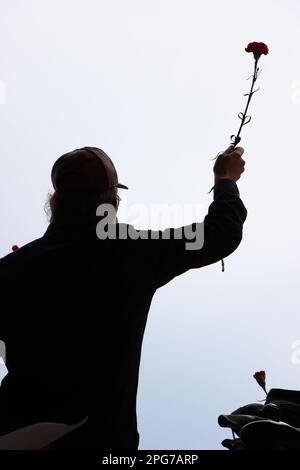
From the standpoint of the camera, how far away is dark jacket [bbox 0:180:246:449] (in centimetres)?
180

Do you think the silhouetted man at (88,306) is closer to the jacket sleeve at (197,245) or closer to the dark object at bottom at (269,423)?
the jacket sleeve at (197,245)

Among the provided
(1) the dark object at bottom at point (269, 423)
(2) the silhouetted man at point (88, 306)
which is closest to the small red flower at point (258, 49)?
(2) the silhouetted man at point (88, 306)

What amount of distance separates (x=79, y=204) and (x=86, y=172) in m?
0.14

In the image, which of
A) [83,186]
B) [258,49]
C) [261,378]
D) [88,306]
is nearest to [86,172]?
[83,186]

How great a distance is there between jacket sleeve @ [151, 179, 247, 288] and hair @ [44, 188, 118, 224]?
320mm

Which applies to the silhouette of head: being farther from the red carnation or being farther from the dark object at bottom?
the red carnation

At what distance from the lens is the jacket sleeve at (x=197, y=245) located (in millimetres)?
1947

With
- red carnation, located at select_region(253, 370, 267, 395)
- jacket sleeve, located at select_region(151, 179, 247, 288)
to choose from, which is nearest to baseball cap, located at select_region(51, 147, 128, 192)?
jacket sleeve, located at select_region(151, 179, 247, 288)

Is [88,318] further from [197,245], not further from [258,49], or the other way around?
[258,49]

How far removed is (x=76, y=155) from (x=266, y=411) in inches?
62.1
